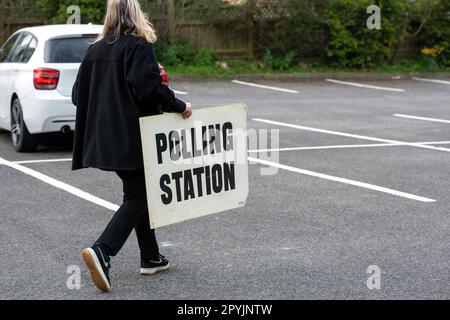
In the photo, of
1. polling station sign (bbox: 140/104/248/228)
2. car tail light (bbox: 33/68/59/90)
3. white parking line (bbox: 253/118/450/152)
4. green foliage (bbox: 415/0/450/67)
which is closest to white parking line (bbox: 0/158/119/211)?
car tail light (bbox: 33/68/59/90)

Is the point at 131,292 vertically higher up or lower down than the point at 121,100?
lower down

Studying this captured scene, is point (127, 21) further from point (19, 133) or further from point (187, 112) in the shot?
point (19, 133)

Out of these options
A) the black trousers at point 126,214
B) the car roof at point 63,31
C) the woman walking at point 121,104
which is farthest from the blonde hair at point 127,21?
the car roof at point 63,31

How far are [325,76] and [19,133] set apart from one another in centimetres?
1191

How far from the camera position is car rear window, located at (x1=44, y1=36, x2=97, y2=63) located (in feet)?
37.7

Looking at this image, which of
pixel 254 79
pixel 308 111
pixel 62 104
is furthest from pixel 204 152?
pixel 254 79

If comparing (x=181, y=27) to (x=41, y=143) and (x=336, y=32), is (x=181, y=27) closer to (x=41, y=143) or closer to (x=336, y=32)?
(x=336, y=32)

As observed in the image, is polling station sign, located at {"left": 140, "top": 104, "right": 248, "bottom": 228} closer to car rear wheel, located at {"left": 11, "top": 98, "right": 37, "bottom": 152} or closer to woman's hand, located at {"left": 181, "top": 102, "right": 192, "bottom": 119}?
woman's hand, located at {"left": 181, "top": 102, "right": 192, "bottom": 119}

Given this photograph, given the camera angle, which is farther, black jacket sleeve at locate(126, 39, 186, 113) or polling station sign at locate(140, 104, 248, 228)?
polling station sign at locate(140, 104, 248, 228)

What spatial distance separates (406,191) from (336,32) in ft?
45.3

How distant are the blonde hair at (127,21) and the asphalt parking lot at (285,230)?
5.36 feet

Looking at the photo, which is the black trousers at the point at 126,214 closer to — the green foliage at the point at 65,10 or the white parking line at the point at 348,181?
the white parking line at the point at 348,181

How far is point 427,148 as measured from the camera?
479 inches

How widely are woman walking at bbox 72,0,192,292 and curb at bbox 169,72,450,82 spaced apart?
15.3 meters
